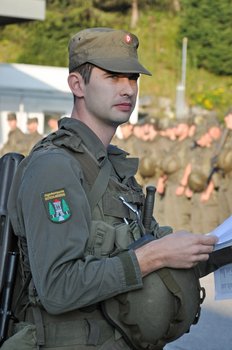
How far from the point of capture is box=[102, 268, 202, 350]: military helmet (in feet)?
8.66

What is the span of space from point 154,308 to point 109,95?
26.2 inches

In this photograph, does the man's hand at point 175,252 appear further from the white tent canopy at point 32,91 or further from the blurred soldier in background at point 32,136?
the white tent canopy at point 32,91

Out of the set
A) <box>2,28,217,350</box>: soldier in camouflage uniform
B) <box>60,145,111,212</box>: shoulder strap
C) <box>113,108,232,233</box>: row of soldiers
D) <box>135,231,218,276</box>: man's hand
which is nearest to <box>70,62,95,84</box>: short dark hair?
<box>2,28,217,350</box>: soldier in camouflage uniform

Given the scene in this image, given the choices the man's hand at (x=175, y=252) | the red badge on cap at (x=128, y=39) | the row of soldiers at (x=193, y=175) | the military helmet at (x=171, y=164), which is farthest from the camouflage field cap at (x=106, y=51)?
the military helmet at (x=171, y=164)

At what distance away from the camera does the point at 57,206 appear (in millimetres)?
2572

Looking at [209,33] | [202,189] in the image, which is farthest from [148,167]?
[209,33]

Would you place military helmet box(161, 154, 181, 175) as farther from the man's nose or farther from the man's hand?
the man's hand

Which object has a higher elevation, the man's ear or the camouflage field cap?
the camouflage field cap

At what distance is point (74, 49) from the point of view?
9.38 feet

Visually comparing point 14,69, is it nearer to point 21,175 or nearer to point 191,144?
point 191,144

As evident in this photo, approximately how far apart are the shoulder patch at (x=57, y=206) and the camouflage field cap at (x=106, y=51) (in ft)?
1.45

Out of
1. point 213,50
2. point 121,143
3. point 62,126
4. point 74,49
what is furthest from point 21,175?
point 213,50

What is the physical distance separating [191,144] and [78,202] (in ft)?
37.1

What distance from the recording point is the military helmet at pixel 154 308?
2639 millimetres
